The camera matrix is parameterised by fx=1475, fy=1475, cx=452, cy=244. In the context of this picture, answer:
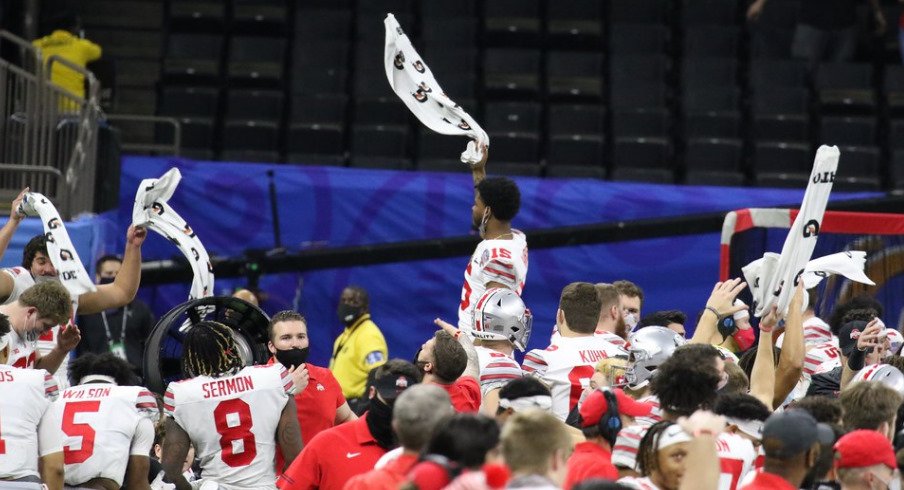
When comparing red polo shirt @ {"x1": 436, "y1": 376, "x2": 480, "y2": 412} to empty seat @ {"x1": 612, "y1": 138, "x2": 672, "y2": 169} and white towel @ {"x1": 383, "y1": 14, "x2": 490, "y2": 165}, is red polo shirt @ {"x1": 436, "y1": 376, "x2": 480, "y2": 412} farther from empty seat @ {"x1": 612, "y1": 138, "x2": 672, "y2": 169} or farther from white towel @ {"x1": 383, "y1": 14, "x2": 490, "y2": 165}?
empty seat @ {"x1": 612, "y1": 138, "x2": 672, "y2": 169}

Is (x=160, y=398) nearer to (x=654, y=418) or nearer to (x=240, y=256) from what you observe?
(x=654, y=418)

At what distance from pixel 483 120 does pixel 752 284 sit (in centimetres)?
796

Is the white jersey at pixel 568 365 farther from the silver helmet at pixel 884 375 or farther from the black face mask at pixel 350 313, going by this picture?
the black face mask at pixel 350 313

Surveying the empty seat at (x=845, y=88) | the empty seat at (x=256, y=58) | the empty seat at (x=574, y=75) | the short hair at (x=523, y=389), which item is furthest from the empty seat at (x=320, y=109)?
the short hair at (x=523, y=389)

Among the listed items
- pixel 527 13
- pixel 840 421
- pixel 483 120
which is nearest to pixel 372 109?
pixel 483 120

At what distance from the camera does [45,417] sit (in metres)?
6.70

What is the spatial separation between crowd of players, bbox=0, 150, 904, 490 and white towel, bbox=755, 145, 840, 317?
161mm

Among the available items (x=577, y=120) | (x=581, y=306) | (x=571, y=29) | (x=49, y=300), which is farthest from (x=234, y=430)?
(x=571, y=29)

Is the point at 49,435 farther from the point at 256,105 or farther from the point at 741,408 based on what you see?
the point at 256,105

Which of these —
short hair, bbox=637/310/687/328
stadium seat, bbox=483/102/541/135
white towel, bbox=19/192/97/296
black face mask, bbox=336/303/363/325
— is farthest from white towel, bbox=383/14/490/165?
stadium seat, bbox=483/102/541/135

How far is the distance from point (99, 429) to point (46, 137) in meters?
6.25

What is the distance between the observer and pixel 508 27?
1733cm

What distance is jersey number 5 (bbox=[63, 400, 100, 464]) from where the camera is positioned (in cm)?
686

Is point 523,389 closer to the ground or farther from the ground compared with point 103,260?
farther from the ground
